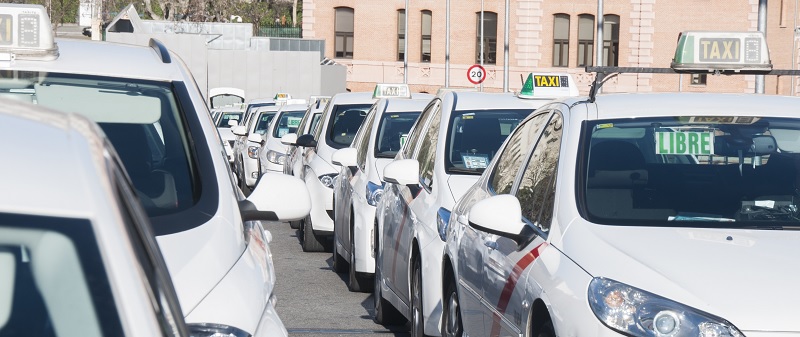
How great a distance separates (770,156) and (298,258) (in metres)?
9.19

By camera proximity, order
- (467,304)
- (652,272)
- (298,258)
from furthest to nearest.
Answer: (298,258)
(467,304)
(652,272)

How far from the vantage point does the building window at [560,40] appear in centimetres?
6931

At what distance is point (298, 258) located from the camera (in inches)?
587

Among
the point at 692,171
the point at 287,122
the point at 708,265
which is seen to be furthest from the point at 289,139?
→ the point at 708,265

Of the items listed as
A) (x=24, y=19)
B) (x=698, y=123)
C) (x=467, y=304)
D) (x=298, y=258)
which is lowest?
(x=298, y=258)

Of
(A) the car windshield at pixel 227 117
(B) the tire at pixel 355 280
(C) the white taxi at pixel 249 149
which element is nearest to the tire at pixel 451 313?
(B) the tire at pixel 355 280

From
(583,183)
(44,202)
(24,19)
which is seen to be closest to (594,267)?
(583,183)

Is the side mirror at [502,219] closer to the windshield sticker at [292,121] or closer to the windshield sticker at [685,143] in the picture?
the windshield sticker at [685,143]

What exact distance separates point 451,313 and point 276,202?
2595 mm

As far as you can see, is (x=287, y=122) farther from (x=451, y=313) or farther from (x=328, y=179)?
(x=451, y=313)

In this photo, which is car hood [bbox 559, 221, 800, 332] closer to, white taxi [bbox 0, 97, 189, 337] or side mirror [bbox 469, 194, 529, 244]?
side mirror [bbox 469, 194, 529, 244]

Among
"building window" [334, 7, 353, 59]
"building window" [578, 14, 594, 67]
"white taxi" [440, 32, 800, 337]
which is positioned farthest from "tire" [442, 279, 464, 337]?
"building window" [334, 7, 353, 59]

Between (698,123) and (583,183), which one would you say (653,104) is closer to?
(698,123)

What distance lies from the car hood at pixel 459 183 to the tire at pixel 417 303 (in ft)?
1.49
